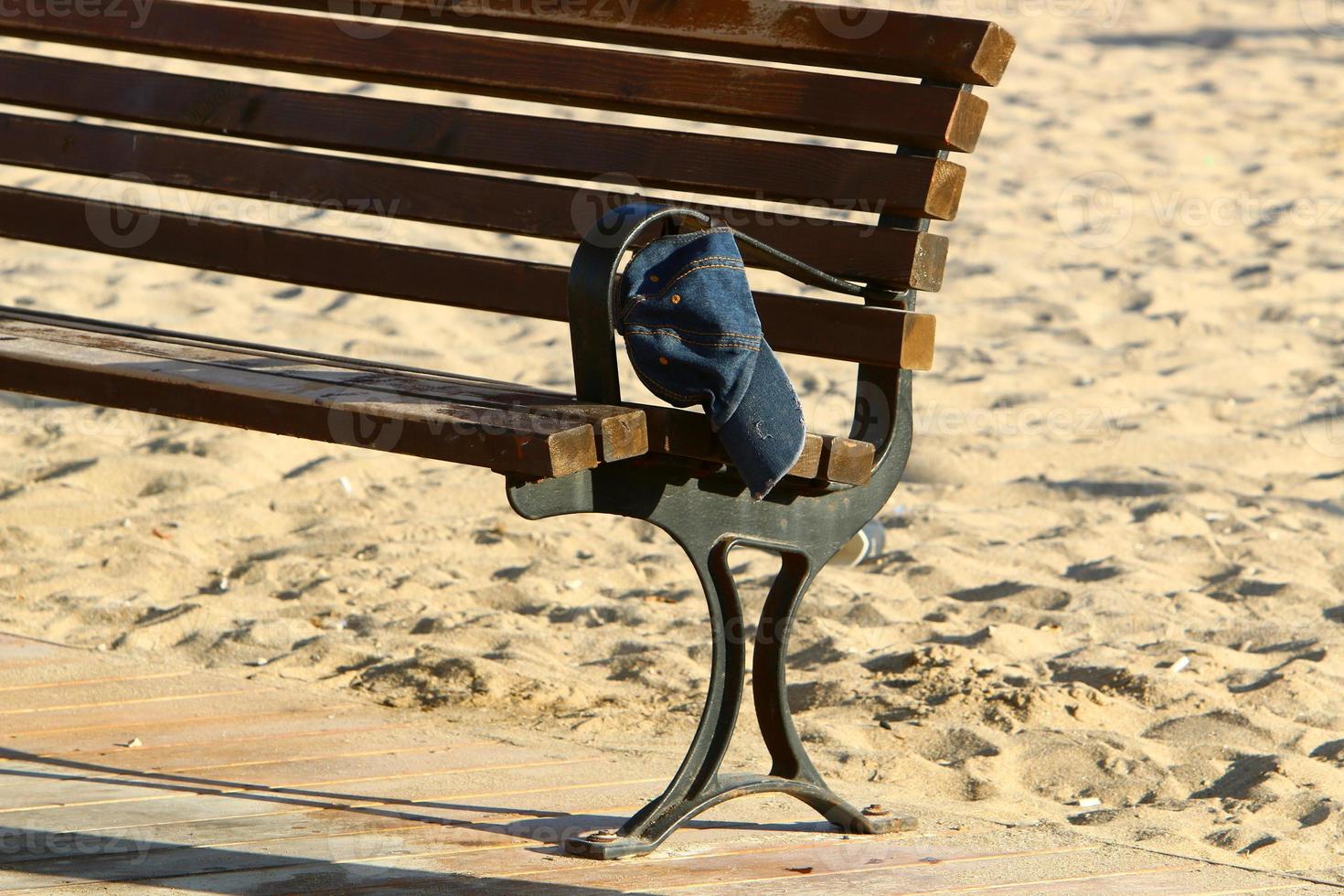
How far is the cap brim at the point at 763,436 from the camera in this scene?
2.04 metres

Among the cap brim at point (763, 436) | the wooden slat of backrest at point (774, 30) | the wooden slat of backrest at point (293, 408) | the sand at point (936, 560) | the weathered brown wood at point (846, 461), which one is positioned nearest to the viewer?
the wooden slat of backrest at point (293, 408)

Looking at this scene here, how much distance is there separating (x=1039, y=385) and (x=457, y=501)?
6.98 feet

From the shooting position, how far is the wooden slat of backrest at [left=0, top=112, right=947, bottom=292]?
8.02 ft

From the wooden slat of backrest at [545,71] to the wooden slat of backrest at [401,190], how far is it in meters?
0.15

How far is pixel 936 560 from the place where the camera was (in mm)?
3906

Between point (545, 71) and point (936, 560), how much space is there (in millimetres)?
1704

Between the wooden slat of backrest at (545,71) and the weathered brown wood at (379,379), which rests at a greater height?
the wooden slat of backrest at (545,71)

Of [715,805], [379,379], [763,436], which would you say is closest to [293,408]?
[379,379]

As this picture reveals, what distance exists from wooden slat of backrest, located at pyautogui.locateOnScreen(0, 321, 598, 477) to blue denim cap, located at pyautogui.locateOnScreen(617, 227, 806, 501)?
18 centimetres

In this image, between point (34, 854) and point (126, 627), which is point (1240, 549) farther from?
point (34, 854)

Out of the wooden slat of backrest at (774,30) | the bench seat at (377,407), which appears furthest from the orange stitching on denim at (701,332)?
the wooden slat of backrest at (774,30)

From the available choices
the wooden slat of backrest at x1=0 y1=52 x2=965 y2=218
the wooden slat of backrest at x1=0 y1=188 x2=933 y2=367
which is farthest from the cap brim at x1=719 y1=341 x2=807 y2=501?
the wooden slat of backrest at x1=0 y1=52 x2=965 y2=218

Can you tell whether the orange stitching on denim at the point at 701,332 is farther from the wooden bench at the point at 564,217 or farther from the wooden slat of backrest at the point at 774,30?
the wooden slat of backrest at the point at 774,30

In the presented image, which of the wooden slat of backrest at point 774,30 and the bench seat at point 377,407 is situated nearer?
the bench seat at point 377,407
